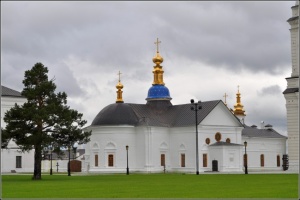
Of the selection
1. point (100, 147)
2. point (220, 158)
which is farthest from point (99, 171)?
point (220, 158)

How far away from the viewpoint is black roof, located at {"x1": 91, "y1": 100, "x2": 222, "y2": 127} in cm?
7081

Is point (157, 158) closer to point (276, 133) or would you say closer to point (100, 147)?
point (100, 147)

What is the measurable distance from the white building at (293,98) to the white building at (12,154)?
28.8m

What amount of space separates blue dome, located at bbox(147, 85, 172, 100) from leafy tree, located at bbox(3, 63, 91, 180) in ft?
112

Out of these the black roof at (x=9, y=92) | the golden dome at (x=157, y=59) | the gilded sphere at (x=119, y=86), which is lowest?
the black roof at (x=9, y=92)

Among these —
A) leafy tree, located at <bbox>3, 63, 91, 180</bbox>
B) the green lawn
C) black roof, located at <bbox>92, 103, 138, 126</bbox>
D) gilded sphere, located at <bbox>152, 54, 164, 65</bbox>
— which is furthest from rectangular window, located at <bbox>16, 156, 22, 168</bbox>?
the green lawn

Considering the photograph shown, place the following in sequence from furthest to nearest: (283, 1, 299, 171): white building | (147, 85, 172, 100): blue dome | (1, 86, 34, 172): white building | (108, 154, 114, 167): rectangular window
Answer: (147, 85, 172, 100): blue dome < (108, 154, 114, 167): rectangular window < (1, 86, 34, 172): white building < (283, 1, 299, 171): white building

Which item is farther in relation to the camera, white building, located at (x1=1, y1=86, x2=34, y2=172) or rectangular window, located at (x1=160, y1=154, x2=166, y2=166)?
rectangular window, located at (x1=160, y1=154, x2=166, y2=166)

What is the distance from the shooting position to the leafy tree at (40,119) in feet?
136

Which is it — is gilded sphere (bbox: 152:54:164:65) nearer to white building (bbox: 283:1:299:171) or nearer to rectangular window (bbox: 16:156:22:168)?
rectangular window (bbox: 16:156:22:168)

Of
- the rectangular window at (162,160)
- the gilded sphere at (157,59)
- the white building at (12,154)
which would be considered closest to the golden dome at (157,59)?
the gilded sphere at (157,59)

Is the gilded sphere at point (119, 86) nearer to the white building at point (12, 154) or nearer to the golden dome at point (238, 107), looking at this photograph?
the white building at point (12, 154)

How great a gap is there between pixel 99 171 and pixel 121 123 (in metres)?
5.84

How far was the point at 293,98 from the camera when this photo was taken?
60.8 metres
